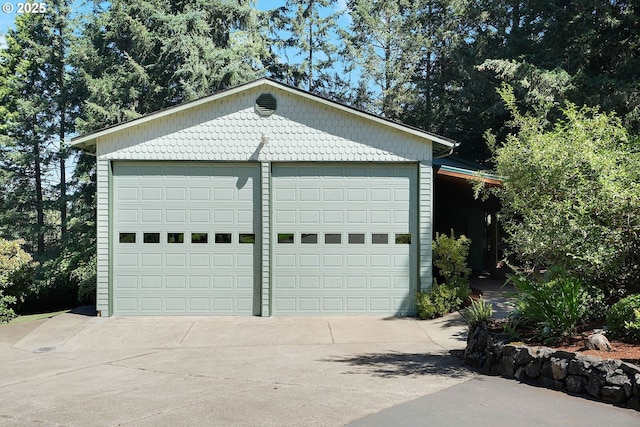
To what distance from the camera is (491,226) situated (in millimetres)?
21047

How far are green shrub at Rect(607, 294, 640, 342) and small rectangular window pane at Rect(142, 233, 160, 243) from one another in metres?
8.66

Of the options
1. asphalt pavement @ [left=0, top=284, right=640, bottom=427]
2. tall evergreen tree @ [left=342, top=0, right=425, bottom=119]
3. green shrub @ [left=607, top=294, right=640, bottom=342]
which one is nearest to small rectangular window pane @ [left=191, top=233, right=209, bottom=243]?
asphalt pavement @ [left=0, top=284, right=640, bottom=427]

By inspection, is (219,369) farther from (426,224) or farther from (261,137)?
(426,224)

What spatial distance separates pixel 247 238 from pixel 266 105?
9.37ft

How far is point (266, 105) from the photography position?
12.0m

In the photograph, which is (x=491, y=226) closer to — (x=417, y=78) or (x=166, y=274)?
(x=417, y=78)

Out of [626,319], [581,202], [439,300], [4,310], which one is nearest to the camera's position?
[626,319]

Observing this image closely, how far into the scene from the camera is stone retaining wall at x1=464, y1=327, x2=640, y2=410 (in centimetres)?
566

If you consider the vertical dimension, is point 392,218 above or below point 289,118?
below

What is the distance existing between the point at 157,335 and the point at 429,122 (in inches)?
761

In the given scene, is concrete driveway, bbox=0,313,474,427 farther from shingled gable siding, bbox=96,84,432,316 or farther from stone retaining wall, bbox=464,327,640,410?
shingled gable siding, bbox=96,84,432,316

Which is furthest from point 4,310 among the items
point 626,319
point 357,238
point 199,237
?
point 626,319

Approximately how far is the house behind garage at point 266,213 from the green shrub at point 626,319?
523cm

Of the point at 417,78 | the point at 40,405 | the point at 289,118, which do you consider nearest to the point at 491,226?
the point at 417,78
